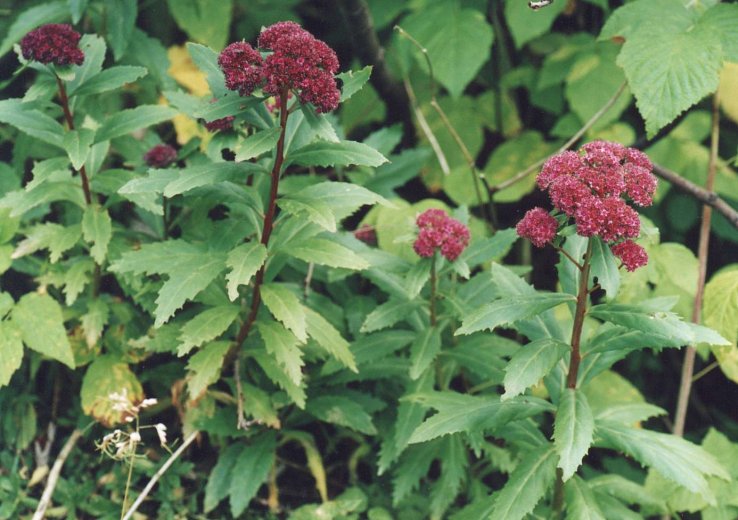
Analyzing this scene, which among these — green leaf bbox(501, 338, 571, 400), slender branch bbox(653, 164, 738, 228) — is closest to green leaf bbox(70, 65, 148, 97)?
green leaf bbox(501, 338, 571, 400)

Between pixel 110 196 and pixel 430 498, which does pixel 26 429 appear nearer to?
pixel 110 196

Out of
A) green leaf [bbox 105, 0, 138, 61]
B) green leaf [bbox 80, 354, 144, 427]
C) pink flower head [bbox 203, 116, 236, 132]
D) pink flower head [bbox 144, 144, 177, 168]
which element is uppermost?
green leaf [bbox 105, 0, 138, 61]

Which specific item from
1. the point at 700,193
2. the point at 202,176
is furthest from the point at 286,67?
the point at 700,193

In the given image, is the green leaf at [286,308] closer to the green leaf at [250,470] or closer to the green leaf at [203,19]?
the green leaf at [250,470]

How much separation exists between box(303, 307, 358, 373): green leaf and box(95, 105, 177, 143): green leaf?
835 millimetres

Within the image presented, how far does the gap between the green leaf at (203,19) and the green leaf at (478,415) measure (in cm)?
211

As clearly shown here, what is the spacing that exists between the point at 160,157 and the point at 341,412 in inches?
44.3

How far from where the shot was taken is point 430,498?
2871 millimetres

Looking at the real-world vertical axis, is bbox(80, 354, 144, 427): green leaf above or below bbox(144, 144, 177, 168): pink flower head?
below

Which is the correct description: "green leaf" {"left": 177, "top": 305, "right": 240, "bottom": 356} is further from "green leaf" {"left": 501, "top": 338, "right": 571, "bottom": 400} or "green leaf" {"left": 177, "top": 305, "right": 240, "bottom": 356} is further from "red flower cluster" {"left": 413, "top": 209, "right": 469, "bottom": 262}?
"green leaf" {"left": 501, "top": 338, "right": 571, "bottom": 400}

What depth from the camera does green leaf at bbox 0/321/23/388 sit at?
98.0 inches

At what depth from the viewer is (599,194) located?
1876 mm

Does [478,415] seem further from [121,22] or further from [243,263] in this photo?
[121,22]

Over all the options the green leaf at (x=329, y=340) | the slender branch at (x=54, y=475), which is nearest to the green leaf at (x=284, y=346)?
the green leaf at (x=329, y=340)
